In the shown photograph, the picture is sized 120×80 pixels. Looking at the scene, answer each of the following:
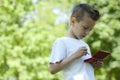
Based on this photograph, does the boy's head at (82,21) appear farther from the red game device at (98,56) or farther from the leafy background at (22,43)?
the leafy background at (22,43)

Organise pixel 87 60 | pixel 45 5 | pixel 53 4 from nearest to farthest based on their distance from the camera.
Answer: pixel 87 60, pixel 45 5, pixel 53 4

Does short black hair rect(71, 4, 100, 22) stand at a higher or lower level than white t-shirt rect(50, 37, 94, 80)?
higher

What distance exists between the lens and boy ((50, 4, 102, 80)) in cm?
224

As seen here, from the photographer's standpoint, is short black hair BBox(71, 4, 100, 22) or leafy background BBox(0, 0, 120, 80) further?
leafy background BBox(0, 0, 120, 80)

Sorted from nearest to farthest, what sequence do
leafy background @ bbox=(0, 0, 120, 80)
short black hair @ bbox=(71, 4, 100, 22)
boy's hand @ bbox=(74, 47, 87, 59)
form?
1. boy's hand @ bbox=(74, 47, 87, 59)
2. short black hair @ bbox=(71, 4, 100, 22)
3. leafy background @ bbox=(0, 0, 120, 80)

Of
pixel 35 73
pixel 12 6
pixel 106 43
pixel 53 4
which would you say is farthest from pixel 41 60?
pixel 53 4

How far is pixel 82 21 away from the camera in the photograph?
2297mm

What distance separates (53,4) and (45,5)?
123cm

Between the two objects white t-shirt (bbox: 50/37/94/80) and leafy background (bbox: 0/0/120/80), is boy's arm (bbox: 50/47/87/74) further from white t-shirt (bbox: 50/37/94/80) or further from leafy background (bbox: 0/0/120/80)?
leafy background (bbox: 0/0/120/80)

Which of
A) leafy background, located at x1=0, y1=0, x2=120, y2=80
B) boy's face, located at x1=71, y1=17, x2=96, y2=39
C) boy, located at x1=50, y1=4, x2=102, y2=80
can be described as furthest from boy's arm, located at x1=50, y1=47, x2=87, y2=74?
leafy background, located at x1=0, y1=0, x2=120, y2=80

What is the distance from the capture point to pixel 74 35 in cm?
234

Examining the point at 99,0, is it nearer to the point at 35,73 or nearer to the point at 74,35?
the point at 35,73

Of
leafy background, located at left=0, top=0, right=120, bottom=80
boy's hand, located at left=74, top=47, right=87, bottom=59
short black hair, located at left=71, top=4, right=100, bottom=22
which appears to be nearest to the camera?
boy's hand, located at left=74, top=47, right=87, bottom=59

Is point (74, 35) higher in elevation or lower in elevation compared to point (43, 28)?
higher
